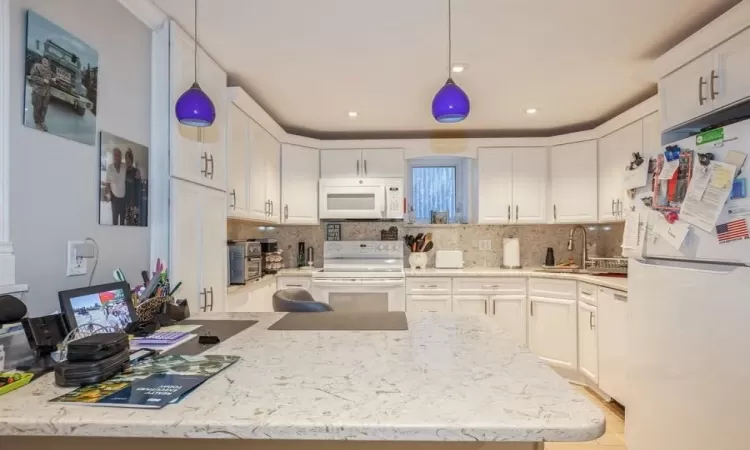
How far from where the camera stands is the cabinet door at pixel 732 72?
1.75 metres

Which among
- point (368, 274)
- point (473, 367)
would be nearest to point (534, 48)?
point (473, 367)

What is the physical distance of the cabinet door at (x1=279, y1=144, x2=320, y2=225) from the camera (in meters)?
3.99

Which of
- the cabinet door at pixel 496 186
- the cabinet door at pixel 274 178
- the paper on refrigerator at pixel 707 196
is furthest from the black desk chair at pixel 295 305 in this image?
the cabinet door at pixel 496 186

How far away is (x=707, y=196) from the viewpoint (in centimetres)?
172

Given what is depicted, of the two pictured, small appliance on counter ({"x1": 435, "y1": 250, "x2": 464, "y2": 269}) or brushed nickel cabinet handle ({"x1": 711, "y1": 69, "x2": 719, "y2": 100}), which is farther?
small appliance on counter ({"x1": 435, "y1": 250, "x2": 464, "y2": 269})

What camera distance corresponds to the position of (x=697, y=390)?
1.77 metres

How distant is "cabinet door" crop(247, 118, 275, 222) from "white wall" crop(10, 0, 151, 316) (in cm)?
119

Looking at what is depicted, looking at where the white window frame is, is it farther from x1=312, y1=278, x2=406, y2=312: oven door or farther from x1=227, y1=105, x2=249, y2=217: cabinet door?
x1=227, y1=105, x2=249, y2=217: cabinet door

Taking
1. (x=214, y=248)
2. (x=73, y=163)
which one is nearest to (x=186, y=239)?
(x=214, y=248)

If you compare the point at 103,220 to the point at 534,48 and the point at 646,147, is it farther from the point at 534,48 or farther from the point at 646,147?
the point at 646,147

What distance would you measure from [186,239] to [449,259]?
2600mm

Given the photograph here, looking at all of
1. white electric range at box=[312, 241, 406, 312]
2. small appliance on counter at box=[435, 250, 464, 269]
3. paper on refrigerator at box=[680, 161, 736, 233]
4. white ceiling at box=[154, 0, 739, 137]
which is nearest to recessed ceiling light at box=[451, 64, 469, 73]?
white ceiling at box=[154, 0, 739, 137]

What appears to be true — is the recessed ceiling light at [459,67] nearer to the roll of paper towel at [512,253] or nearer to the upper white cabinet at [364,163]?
the upper white cabinet at [364,163]

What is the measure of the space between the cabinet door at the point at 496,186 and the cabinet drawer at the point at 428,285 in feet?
2.43
